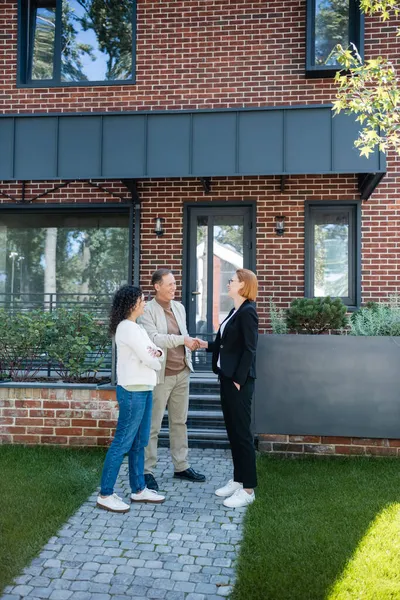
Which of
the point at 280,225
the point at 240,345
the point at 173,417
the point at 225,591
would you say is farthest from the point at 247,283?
the point at 280,225

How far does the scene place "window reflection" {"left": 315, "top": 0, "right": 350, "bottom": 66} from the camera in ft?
27.3

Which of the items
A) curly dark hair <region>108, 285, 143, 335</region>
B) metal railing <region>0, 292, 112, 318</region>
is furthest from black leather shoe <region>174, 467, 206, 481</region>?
metal railing <region>0, 292, 112, 318</region>

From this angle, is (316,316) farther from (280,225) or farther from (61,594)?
(61,594)

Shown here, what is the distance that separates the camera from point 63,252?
349 inches

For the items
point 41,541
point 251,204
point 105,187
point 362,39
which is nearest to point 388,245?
point 251,204

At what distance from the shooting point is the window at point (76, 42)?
882cm

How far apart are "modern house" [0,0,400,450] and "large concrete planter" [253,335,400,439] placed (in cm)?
230

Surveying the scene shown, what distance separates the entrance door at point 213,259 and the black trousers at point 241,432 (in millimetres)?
3875

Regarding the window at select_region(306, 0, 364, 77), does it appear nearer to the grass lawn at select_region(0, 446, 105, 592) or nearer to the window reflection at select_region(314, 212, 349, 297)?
the window reflection at select_region(314, 212, 349, 297)

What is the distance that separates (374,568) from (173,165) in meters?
5.46

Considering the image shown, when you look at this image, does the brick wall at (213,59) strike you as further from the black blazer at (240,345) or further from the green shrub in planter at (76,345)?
the black blazer at (240,345)

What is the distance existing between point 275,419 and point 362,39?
18.1 feet

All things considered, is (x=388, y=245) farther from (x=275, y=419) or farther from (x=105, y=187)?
(x=105, y=187)

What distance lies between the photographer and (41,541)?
149 inches
